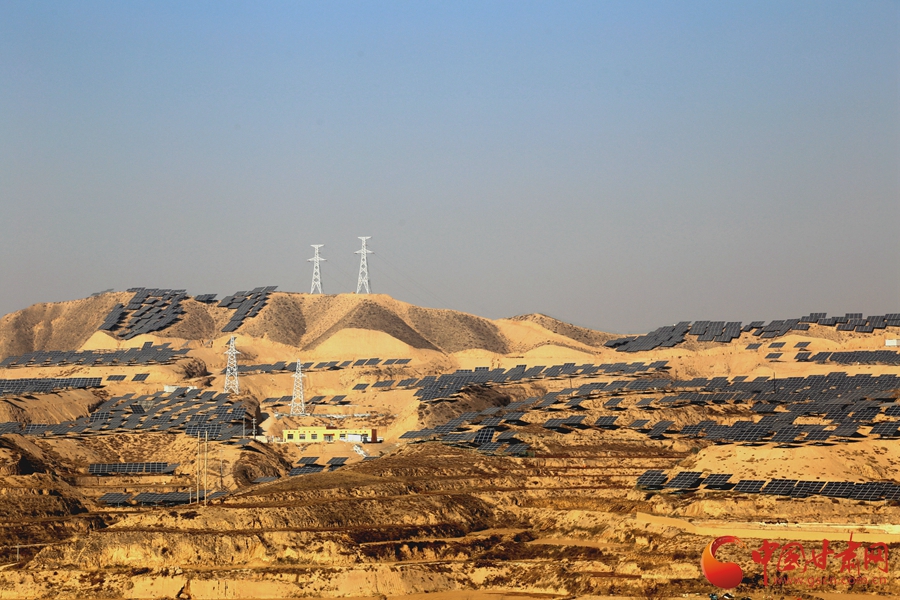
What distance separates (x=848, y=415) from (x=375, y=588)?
70393 mm

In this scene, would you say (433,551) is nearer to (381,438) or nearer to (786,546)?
(786,546)

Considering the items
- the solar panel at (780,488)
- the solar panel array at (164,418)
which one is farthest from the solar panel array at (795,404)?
the solar panel array at (164,418)

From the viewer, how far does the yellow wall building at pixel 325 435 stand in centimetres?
16212

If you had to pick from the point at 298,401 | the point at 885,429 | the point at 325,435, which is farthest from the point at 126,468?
the point at 885,429

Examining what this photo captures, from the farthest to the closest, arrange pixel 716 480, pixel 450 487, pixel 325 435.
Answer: pixel 325 435, pixel 450 487, pixel 716 480

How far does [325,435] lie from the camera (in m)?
165

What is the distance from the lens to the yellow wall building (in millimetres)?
162125

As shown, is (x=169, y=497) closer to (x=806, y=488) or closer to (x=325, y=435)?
(x=325, y=435)

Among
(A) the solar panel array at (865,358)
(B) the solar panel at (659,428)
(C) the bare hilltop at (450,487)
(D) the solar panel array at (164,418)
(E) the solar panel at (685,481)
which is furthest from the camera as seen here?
(A) the solar panel array at (865,358)

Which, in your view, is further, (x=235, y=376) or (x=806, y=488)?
(x=235, y=376)

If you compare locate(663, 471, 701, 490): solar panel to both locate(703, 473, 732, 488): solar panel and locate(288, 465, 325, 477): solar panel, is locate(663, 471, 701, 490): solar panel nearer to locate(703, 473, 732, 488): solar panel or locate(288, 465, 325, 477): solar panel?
locate(703, 473, 732, 488): solar panel

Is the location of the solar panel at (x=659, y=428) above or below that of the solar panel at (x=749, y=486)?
above

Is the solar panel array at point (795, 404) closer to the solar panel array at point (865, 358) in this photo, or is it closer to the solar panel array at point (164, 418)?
the solar panel array at point (865, 358)

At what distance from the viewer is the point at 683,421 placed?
161625 millimetres
